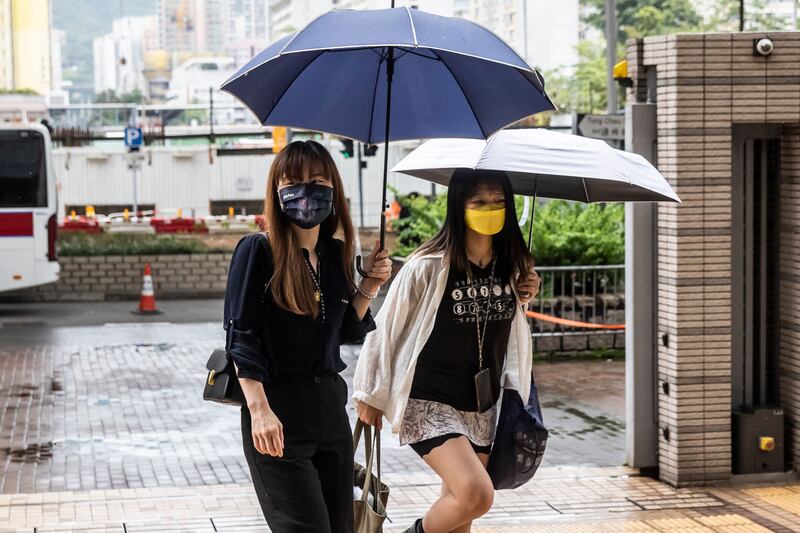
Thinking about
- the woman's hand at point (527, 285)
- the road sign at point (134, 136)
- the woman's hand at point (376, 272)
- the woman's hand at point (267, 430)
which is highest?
the road sign at point (134, 136)

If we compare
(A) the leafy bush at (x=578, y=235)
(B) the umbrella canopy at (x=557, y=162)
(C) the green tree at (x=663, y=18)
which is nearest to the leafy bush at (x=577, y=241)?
(A) the leafy bush at (x=578, y=235)

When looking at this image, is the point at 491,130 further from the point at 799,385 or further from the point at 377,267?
the point at 799,385

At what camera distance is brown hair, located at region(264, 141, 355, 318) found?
13.0 feet

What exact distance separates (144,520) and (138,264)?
1756 centimetres

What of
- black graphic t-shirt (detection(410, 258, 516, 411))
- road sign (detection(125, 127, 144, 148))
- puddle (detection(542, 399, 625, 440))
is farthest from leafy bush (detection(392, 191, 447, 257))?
road sign (detection(125, 127, 144, 148))

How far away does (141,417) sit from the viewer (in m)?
10.8

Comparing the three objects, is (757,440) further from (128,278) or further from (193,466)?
(128,278)

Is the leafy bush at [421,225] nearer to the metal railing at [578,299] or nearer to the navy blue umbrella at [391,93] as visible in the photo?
the metal railing at [578,299]

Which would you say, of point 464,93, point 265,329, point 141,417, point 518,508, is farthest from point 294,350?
point 141,417

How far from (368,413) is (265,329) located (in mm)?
1016

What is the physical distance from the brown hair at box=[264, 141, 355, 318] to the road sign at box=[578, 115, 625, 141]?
11872 mm

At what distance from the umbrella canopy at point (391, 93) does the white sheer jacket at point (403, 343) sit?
1.89 feet

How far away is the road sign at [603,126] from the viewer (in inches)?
625

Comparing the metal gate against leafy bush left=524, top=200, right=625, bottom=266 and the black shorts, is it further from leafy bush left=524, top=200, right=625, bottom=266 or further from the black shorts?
leafy bush left=524, top=200, right=625, bottom=266
